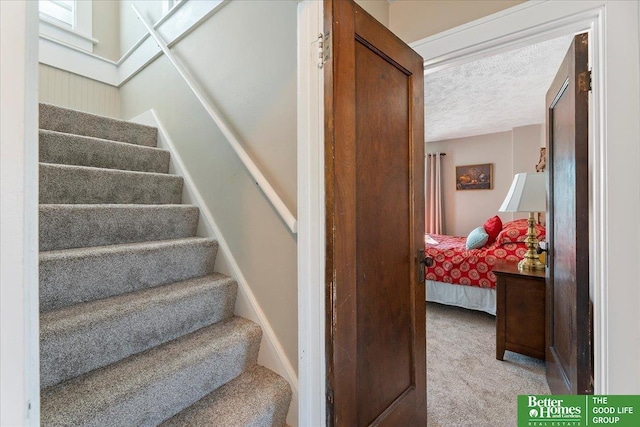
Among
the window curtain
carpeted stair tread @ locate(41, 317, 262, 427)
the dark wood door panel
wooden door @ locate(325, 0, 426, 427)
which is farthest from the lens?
the window curtain

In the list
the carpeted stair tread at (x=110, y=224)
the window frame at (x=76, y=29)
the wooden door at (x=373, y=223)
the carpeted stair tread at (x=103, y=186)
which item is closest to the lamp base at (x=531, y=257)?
the wooden door at (x=373, y=223)

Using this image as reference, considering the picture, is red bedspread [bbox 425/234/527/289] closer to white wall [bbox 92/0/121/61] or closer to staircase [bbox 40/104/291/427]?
staircase [bbox 40/104/291/427]

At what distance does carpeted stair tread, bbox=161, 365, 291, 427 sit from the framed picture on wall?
5391mm

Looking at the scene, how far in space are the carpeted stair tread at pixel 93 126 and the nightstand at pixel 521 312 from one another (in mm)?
2994

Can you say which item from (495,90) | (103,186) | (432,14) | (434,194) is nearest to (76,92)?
(103,186)

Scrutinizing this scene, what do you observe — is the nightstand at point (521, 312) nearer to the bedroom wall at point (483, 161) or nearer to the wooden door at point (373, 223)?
the wooden door at point (373, 223)

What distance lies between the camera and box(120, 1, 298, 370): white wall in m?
1.31

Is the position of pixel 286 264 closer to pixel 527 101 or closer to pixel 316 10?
pixel 316 10

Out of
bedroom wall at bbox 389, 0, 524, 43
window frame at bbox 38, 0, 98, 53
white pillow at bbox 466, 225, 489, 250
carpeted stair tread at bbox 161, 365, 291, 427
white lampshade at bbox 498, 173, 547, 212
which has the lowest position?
carpeted stair tread at bbox 161, 365, 291, 427

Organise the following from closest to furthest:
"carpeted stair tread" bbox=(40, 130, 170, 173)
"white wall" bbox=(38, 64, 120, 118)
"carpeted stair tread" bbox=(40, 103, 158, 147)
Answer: "carpeted stair tread" bbox=(40, 130, 170, 173), "carpeted stair tread" bbox=(40, 103, 158, 147), "white wall" bbox=(38, 64, 120, 118)

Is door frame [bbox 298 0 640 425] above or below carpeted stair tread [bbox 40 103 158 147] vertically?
below

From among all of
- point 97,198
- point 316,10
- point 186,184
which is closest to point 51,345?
point 97,198

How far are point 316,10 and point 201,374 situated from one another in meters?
1.47

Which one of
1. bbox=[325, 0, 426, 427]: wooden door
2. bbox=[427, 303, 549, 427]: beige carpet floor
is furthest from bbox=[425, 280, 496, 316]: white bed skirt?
bbox=[325, 0, 426, 427]: wooden door
